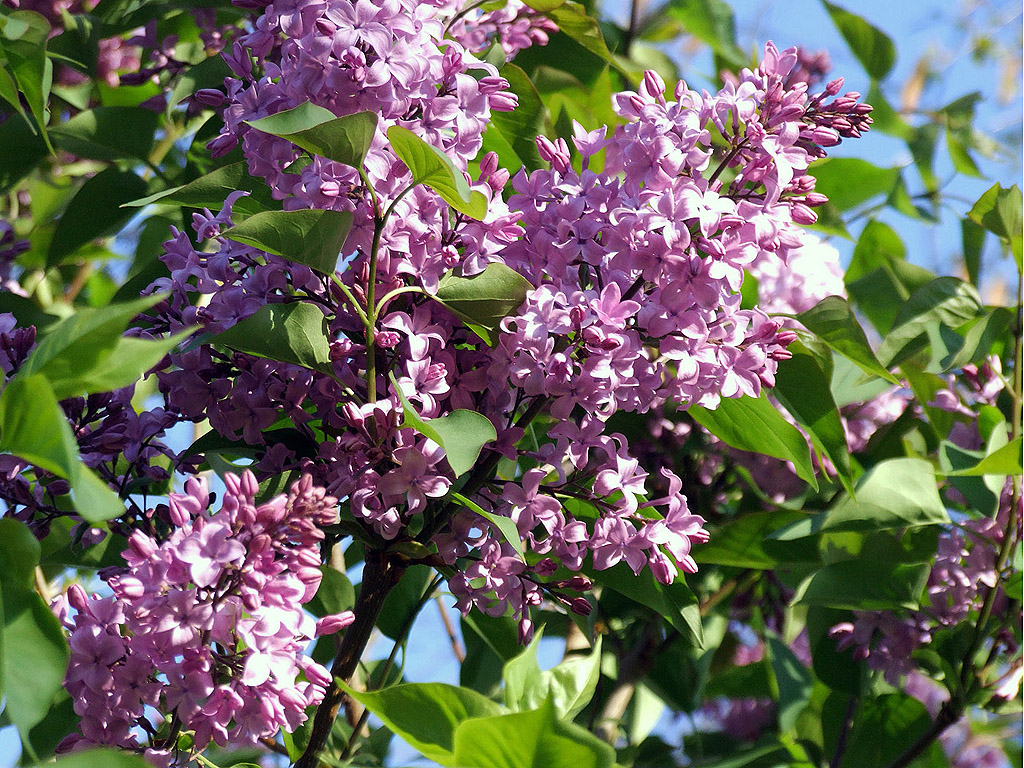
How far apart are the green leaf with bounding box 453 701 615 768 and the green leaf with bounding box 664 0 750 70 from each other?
1233 millimetres

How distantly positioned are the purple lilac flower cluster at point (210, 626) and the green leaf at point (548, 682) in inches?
5.3

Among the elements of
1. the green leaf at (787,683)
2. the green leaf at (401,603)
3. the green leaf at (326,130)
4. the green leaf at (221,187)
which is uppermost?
the green leaf at (326,130)

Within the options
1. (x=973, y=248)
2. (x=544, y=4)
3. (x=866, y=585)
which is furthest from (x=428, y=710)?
(x=973, y=248)

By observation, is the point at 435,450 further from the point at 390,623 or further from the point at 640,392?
the point at 390,623

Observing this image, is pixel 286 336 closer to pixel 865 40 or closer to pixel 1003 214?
pixel 1003 214

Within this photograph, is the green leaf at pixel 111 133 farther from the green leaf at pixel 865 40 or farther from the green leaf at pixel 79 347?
the green leaf at pixel 865 40

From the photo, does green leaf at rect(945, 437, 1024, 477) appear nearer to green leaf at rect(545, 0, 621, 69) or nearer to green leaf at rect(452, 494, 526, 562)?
green leaf at rect(452, 494, 526, 562)

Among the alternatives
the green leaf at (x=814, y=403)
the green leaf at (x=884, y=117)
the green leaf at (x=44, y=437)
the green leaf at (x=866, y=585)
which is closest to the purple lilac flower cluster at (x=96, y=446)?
the green leaf at (x=44, y=437)

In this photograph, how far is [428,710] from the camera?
2.28ft

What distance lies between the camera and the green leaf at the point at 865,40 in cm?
181

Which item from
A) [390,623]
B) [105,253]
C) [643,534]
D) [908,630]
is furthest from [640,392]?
[105,253]

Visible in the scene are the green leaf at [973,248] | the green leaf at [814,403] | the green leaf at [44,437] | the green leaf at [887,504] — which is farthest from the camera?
the green leaf at [973,248]

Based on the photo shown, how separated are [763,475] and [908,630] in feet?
0.97

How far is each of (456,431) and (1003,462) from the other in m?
0.52
